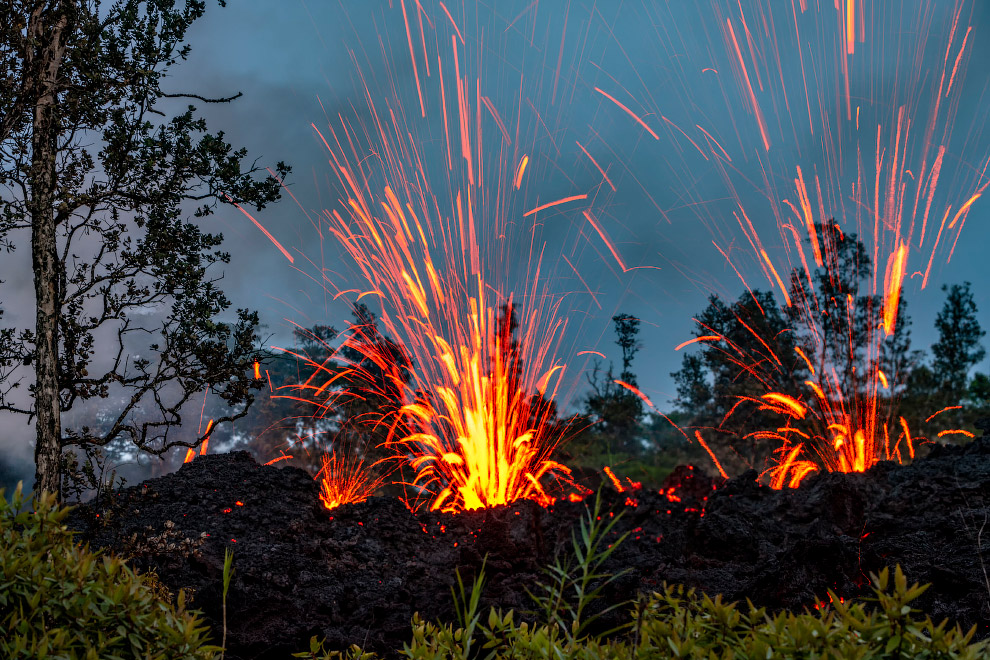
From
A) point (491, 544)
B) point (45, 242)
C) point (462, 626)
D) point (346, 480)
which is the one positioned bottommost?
point (462, 626)

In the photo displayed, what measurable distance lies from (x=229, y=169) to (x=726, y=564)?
684cm

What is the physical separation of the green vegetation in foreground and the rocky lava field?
107 inches

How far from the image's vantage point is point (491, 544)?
23.2 ft

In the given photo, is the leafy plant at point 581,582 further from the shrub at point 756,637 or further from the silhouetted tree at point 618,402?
the silhouetted tree at point 618,402

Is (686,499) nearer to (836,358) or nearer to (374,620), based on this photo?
(374,620)

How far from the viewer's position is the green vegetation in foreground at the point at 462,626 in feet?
7.30

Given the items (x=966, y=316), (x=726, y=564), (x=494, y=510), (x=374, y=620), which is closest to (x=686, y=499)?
(x=726, y=564)

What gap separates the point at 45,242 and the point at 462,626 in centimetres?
618

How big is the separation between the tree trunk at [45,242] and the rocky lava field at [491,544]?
832 mm

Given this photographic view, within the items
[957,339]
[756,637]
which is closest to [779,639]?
[756,637]

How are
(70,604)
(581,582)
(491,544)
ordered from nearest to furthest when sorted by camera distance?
(70,604) → (581,582) → (491,544)

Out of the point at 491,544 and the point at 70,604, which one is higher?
the point at 491,544

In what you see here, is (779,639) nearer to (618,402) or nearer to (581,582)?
(581,582)

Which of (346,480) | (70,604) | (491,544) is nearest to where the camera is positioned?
(70,604)
